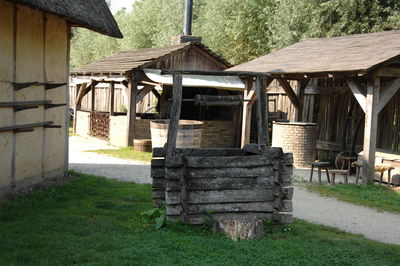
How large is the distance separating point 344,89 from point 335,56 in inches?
71.8

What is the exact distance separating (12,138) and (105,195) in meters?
1.87

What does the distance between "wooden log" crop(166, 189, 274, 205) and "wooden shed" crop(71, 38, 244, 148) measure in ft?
33.5

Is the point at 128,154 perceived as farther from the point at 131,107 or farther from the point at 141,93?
the point at 141,93

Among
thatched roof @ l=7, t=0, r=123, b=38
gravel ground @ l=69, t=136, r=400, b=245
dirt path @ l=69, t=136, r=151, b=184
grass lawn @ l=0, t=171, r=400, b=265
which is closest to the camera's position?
grass lawn @ l=0, t=171, r=400, b=265

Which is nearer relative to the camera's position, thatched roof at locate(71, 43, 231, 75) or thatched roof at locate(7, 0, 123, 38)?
thatched roof at locate(7, 0, 123, 38)

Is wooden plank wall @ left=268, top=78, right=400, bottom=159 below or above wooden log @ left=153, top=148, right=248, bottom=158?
above

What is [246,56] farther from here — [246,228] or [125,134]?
[246,228]

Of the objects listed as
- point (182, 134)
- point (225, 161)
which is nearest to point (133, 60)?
point (182, 134)

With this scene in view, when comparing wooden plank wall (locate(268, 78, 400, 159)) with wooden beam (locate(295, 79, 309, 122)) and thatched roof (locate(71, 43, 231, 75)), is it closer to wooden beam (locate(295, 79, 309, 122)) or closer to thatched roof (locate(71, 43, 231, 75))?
wooden beam (locate(295, 79, 309, 122))

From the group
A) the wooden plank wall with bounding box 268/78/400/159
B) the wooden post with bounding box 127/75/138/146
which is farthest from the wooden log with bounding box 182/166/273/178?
the wooden post with bounding box 127/75/138/146

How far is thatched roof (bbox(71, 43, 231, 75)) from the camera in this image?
17.3 m

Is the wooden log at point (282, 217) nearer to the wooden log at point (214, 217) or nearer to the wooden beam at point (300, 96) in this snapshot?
the wooden log at point (214, 217)

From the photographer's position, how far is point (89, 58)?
43.4 m

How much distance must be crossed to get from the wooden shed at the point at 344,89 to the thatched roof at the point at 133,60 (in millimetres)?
3297
